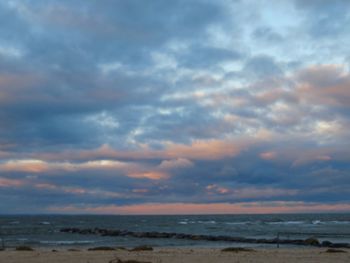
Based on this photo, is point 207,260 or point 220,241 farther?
point 220,241

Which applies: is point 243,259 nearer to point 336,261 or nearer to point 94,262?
point 336,261

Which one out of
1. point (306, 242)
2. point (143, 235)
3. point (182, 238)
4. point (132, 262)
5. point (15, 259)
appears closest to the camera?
point (132, 262)

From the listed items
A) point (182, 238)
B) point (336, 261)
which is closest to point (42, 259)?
point (336, 261)

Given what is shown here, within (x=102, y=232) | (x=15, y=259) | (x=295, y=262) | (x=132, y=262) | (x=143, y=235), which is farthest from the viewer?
(x=102, y=232)

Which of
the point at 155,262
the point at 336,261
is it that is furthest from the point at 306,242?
the point at 155,262

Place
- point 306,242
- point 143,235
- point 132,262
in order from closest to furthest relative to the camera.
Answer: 1. point 132,262
2. point 306,242
3. point 143,235

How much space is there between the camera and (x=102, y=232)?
233 ft

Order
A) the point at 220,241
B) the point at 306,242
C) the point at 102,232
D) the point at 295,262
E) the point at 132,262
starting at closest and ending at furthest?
1. the point at 132,262
2. the point at 295,262
3. the point at 306,242
4. the point at 220,241
5. the point at 102,232

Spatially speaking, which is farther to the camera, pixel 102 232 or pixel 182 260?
pixel 102 232

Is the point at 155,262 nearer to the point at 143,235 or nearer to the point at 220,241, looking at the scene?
the point at 220,241

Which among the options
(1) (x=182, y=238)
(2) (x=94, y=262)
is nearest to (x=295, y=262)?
(2) (x=94, y=262)

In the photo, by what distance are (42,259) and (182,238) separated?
33.6 metres

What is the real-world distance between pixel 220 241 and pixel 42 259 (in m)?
29.3

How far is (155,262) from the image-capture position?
20.9 meters
